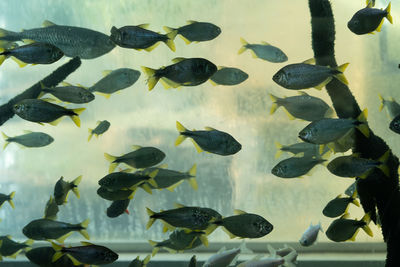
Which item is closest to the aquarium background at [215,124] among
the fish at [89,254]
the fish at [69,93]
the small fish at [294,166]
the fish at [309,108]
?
the fish at [309,108]

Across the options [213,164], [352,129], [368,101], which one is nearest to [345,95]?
[352,129]

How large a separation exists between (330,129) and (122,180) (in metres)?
1.21

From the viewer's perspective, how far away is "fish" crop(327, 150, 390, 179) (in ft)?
6.46

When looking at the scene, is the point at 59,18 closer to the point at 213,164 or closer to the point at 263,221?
the point at 213,164

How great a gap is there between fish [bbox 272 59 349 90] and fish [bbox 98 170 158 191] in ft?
3.24

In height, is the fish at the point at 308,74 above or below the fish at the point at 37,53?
below

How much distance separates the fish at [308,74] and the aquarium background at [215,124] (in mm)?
2349

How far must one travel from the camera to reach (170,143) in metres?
4.72

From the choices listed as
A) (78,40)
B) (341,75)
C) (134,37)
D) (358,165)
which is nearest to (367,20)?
(341,75)

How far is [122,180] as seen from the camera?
203 centimetres

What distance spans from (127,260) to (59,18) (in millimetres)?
3943

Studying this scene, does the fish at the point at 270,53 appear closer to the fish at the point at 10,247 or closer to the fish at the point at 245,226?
the fish at the point at 245,226

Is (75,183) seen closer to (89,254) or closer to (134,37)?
(89,254)

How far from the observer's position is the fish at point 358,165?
197 centimetres
